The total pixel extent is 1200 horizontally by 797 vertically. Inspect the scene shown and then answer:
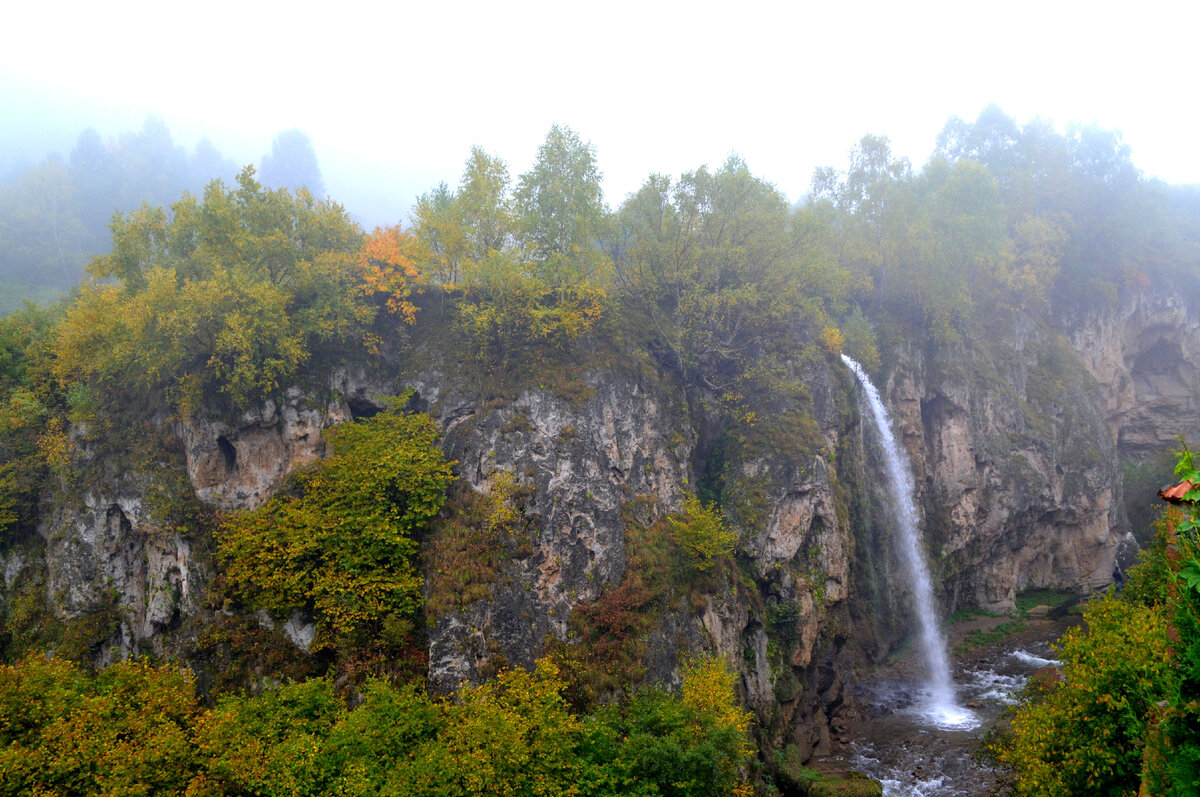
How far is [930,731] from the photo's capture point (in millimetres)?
27547

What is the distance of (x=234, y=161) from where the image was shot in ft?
343

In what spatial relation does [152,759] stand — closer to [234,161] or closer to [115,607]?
[115,607]

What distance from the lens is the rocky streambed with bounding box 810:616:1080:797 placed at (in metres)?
23.9

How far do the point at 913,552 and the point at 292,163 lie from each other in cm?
10705

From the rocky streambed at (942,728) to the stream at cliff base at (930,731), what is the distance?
0.04m

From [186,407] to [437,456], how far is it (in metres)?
11.2

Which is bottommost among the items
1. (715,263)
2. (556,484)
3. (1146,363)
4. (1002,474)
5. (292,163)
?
(1002,474)

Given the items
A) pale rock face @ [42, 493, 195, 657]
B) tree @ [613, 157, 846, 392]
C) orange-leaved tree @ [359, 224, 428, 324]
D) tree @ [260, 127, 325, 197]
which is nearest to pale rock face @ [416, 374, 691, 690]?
orange-leaved tree @ [359, 224, 428, 324]

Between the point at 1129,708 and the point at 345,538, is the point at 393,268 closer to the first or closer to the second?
the point at 345,538

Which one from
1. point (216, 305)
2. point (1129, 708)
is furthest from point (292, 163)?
point (1129, 708)

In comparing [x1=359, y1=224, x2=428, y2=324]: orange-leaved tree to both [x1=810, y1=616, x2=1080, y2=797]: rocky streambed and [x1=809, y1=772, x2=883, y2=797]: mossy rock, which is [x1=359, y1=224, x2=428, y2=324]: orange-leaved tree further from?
[x1=810, y1=616, x2=1080, y2=797]: rocky streambed

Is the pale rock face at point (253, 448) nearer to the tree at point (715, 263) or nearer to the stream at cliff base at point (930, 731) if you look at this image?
the tree at point (715, 263)

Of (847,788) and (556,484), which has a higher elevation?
(556,484)

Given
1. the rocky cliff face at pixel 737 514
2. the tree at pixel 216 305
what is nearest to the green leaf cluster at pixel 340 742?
the rocky cliff face at pixel 737 514
